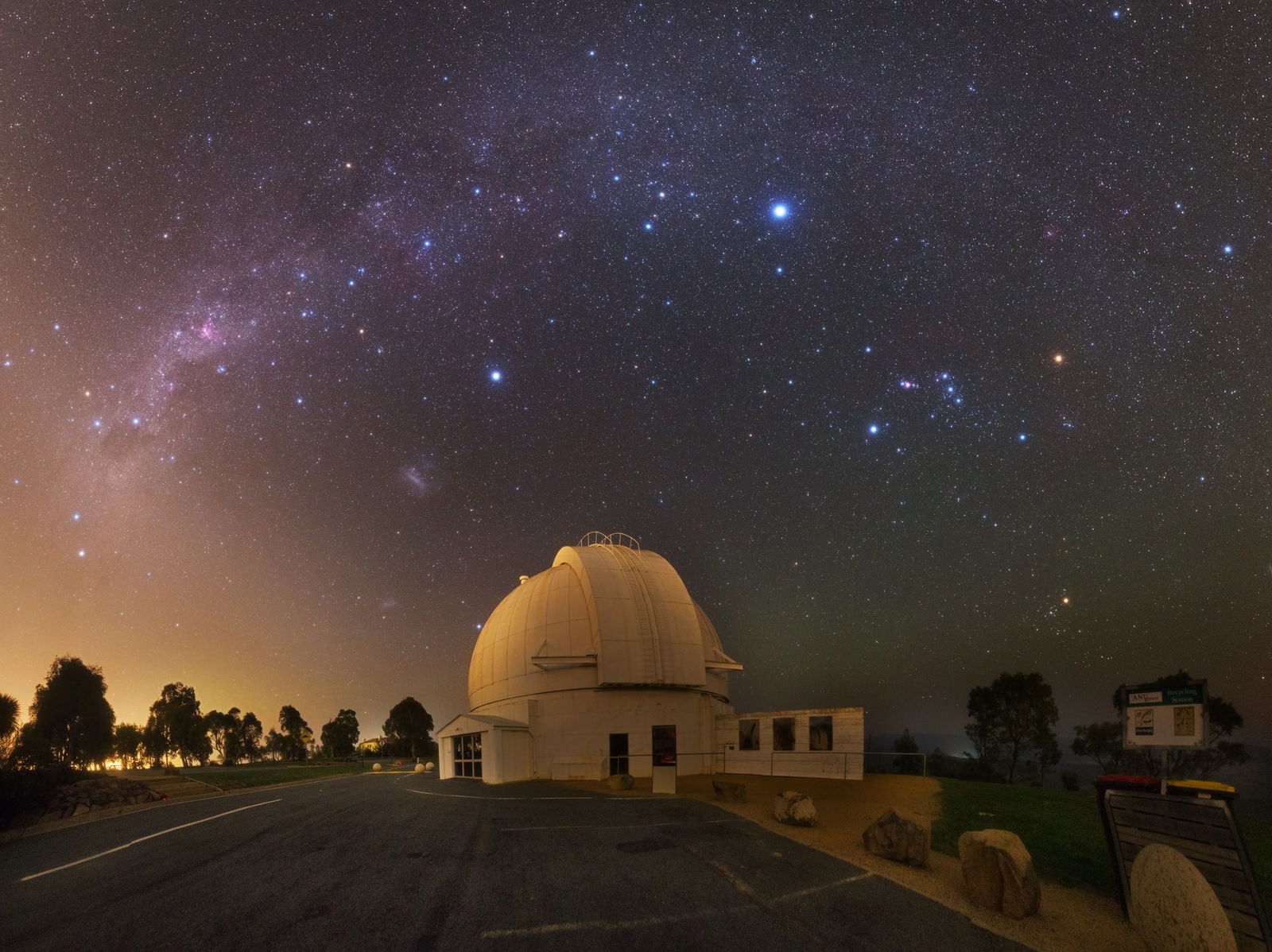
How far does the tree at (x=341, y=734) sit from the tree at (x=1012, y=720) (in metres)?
104

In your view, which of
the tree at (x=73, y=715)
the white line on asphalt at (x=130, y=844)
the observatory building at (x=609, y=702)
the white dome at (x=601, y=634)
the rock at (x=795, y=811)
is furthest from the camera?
the tree at (x=73, y=715)

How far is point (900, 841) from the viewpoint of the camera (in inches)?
455

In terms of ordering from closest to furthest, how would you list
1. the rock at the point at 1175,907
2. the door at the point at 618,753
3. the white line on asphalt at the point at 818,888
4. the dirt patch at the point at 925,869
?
the rock at the point at 1175,907 → the dirt patch at the point at 925,869 → the white line on asphalt at the point at 818,888 → the door at the point at 618,753

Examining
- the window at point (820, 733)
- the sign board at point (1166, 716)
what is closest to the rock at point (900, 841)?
the sign board at point (1166, 716)

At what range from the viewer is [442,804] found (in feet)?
68.8

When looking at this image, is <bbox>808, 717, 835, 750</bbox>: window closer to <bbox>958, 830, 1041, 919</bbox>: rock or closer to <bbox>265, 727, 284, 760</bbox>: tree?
<bbox>958, 830, 1041, 919</bbox>: rock

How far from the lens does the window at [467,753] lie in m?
33.7

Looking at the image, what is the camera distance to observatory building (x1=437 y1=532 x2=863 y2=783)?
31.6 m

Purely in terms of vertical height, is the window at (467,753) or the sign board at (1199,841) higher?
the sign board at (1199,841)

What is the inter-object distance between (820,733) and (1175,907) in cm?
2207

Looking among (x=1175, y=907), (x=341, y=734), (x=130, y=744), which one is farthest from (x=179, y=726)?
(x=1175, y=907)

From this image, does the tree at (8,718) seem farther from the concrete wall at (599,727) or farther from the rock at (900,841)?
the rock at (900,841)

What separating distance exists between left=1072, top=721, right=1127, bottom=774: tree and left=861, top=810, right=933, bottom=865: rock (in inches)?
2127

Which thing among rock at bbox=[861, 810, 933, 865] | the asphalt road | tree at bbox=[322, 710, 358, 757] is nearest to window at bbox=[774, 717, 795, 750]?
the asphalt road
